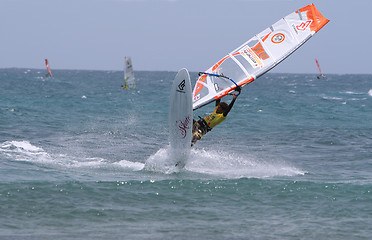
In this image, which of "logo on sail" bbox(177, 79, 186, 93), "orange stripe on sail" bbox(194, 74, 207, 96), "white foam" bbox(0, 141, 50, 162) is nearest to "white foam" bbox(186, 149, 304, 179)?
"orange stripe on sail" bbox(194, 74, 207, 96)

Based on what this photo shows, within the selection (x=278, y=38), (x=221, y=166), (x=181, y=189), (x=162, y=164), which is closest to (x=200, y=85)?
(x=221, y=166)

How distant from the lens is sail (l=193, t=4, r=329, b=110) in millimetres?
12836

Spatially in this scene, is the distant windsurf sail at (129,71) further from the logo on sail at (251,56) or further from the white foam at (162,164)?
the white foam at (162,164)

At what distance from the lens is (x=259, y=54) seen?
13.6 m

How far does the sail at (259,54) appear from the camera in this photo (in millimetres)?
12836

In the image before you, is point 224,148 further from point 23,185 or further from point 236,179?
point 23,185

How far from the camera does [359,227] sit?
27.0 ft

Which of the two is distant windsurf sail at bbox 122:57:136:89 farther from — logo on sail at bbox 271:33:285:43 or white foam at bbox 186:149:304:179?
logo on sail at bbox 271:33:285:43

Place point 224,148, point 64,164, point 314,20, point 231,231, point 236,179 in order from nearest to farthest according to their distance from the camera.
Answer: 1. point 231,231
2. point 236,179
3. point 64,164
4. point 314,20
5. point 224,148

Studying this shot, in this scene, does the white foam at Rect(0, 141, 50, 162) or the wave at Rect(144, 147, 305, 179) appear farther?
the white foam at Rect(0, 141, 50, 162)

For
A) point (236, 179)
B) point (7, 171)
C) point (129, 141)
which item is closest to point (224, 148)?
point (129, 141)

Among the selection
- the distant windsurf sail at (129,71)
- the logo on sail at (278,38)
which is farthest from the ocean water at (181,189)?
the distant windsurf sail at (129,71)

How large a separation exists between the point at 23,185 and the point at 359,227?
596cm

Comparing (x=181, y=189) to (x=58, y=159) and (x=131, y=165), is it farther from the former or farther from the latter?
(x=58, y=159)
